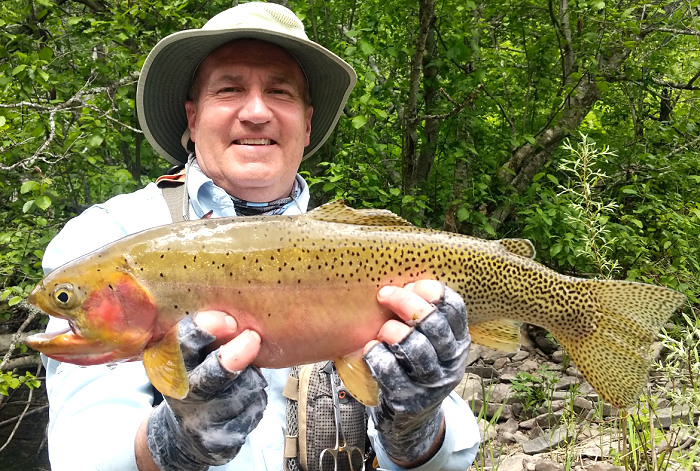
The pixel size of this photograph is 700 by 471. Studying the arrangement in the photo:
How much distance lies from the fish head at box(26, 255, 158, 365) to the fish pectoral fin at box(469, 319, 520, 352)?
1327 mm

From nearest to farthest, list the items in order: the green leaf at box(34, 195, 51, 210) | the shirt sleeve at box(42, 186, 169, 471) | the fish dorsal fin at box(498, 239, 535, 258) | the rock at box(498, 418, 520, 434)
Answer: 1. the shirt sleeve at box(42, 186, 169, 471)
2. the fish dorsal fin at box(498, 239, 535, 258)
3. the green leaf at box(34, 195, 51, 210)
4. the rock at box(498, 418, 520, 434)

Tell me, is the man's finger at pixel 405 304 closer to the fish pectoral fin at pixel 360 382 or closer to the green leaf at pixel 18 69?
the fish pectoral fin at pixel 360 382

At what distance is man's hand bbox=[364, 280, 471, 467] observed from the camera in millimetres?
2098

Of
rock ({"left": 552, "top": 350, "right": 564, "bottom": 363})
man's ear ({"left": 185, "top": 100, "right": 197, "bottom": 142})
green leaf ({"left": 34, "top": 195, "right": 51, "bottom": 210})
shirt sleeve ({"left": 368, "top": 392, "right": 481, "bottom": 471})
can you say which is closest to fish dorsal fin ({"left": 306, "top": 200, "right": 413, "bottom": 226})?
shirt sleeve ({"left": 368, "top": 392, "right": 481, "bottom": 471})

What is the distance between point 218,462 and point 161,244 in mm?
861

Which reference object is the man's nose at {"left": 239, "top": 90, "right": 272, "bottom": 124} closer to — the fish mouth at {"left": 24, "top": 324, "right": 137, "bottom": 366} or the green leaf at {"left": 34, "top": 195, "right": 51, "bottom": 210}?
the fish mouth at {"left": 24, "top": 324, "right": 137, "bottom": 366}

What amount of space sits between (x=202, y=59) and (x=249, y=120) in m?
0.58

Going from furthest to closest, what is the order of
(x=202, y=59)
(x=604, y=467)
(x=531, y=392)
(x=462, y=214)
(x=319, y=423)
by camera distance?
(x=462, y=214)
(x=531, y=392)
(x=604, y=467)
(x=202, y=59)
(x=319, y=423)

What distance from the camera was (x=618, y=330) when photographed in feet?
8.09

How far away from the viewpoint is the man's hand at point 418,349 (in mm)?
2098

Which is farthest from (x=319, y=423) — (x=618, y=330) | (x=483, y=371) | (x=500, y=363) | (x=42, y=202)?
(x=500, y=363)

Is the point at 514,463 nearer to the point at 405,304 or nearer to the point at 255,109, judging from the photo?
the point at 405,304

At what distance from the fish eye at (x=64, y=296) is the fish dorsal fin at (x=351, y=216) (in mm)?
926

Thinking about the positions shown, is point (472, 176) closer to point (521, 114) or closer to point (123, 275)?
point (521, 114)
